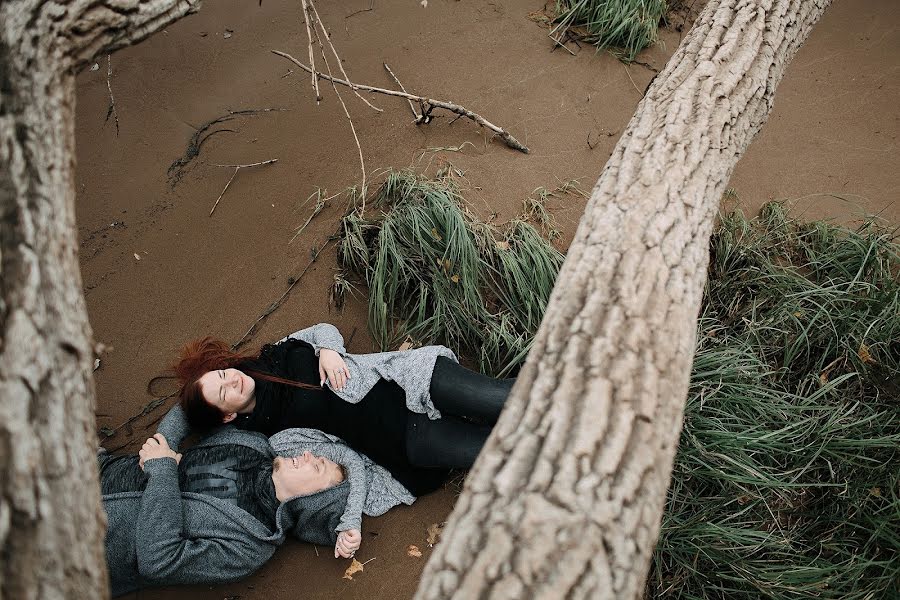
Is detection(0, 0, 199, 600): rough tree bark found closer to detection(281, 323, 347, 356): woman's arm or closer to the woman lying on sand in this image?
the woman lying on sand

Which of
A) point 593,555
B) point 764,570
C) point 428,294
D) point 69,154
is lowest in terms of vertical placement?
point 764,570

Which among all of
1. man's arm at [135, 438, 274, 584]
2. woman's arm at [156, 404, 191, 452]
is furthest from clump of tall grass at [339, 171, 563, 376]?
man's arm at [135, 438, 274, 584]

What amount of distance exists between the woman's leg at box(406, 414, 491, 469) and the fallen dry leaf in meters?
0.25

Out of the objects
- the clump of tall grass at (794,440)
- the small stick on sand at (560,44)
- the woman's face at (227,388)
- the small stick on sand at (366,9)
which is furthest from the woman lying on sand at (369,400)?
the small stick on sand at (366,9)

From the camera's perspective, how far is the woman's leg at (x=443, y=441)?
2.33 m

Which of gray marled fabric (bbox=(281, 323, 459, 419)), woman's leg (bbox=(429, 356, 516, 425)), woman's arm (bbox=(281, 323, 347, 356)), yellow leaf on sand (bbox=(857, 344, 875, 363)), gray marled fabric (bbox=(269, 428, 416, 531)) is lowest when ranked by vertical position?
yellow leaf on sand (bbox=(857, 344, 875, 363))

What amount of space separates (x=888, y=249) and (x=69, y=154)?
2994 millimetres

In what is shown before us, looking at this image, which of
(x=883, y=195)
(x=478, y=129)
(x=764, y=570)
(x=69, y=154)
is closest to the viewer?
(x=69, y=154)

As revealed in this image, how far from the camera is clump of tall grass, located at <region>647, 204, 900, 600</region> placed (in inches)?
82.8

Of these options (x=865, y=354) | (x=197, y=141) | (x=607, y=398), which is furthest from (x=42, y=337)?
(x=865, y=354)

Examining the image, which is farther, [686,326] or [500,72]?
[500,72]

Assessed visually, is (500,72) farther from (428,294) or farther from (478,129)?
(428,294)

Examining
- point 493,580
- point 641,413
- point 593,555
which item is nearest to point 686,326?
point 641,413

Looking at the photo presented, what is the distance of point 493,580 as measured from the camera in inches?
43.1
